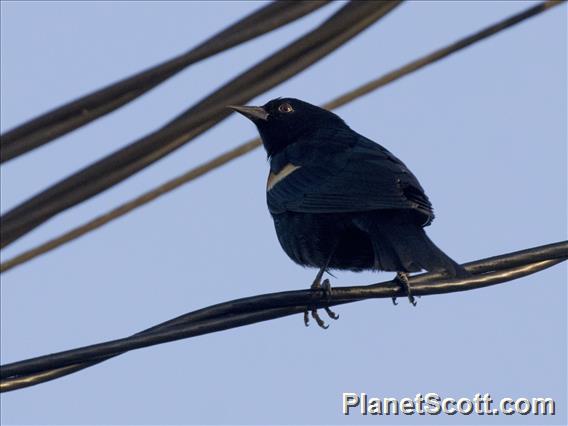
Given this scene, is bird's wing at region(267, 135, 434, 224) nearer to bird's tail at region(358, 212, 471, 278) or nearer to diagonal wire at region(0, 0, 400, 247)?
bird's tail at region(358, 212, 471, 278)

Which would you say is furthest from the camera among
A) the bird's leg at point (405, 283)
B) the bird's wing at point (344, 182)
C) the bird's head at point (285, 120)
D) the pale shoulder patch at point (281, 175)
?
the bird's head at point (285, 120)

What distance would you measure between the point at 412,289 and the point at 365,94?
83 cm

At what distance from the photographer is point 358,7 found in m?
3.72

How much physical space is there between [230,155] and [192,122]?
0.53 metres

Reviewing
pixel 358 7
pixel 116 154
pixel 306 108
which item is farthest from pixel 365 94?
pixel 306 108

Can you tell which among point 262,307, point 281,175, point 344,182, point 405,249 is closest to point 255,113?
point 281,175

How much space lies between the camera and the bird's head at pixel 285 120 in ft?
21.3

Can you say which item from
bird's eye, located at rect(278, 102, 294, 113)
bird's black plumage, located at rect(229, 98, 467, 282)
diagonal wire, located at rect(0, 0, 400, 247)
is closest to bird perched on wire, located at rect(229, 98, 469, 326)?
bird's black plumage, located at rect(229, 98, 467, 282)

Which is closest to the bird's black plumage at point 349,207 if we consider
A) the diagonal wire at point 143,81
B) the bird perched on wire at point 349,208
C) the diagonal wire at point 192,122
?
the bird perched on wire at point 349,208

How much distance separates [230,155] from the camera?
4156 millimetres

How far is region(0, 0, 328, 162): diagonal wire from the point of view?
3.54 metres

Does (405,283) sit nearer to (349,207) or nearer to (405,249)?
(405,249)

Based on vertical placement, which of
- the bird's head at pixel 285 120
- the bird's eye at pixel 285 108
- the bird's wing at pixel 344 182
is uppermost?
the bird's eye at pixel 285 108

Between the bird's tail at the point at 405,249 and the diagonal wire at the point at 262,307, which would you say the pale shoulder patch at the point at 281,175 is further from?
the diagonal wire at the point at 262,307
